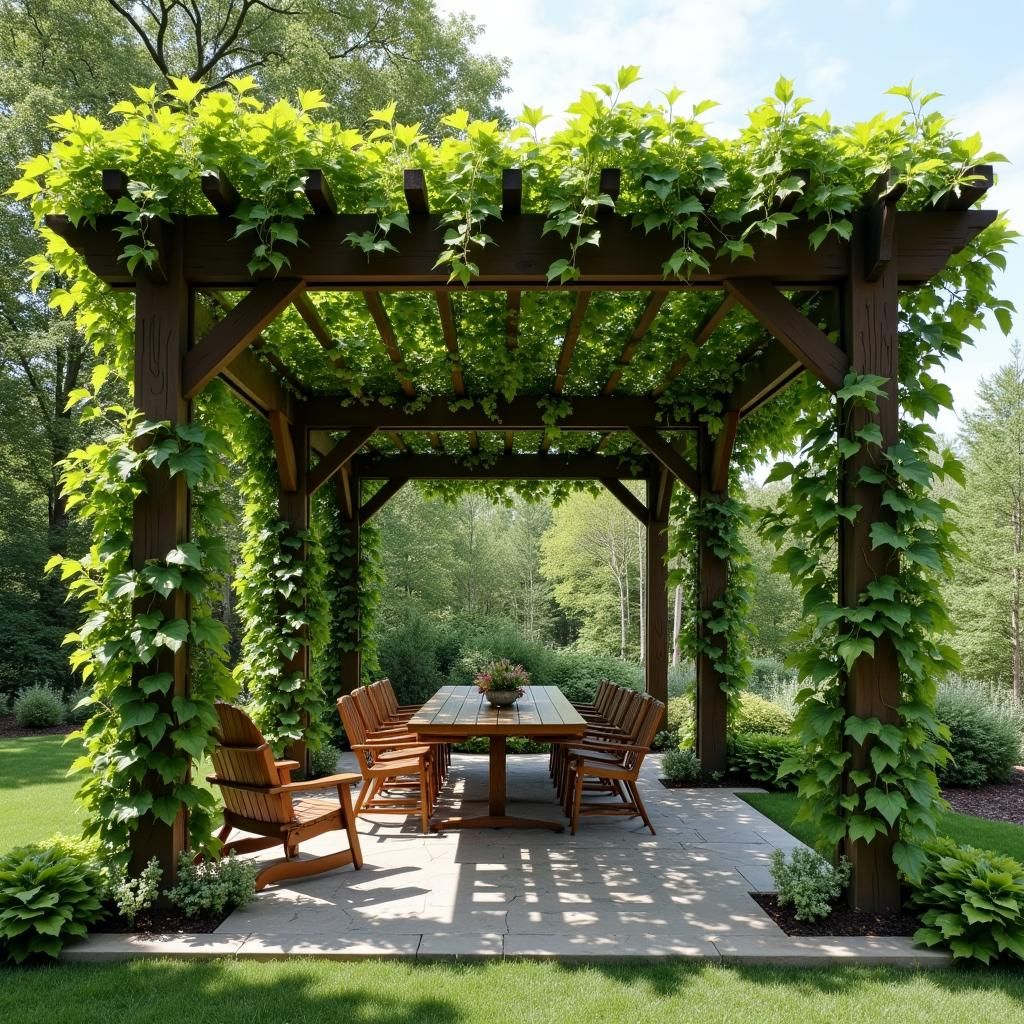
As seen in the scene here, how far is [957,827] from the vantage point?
19.6 ft

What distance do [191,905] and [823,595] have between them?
3.34 meters

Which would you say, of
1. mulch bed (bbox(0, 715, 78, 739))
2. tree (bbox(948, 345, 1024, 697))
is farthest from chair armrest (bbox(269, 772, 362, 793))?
tree (bbox(948, 345, 1024, 697))

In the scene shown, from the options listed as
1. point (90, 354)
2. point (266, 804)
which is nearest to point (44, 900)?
point (266, 804)

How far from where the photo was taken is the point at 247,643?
7133mm

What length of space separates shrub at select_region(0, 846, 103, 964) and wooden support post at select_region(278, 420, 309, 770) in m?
3.23

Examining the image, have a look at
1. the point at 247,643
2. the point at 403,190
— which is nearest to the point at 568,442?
the point at 247,643

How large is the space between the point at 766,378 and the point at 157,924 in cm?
488

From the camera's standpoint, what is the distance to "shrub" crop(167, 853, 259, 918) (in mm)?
3832

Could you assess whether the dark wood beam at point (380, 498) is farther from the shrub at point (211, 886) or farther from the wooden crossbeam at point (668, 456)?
the shrub at point (211, 886)

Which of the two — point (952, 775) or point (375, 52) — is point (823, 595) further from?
point (375, 52)

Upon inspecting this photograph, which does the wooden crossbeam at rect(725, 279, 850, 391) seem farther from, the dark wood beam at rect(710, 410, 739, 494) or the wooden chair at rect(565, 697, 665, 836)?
the dark wood beam at rect(710, 410, 739, 494)

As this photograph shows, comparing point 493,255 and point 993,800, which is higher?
point 493,255

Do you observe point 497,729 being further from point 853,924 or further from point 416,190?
point 416,190

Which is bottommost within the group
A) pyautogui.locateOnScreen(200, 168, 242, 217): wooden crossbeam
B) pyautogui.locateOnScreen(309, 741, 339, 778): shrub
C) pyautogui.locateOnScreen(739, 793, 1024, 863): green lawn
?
pyautogui.locateOnScreen(739, 793, 1024, 863): green lawn
